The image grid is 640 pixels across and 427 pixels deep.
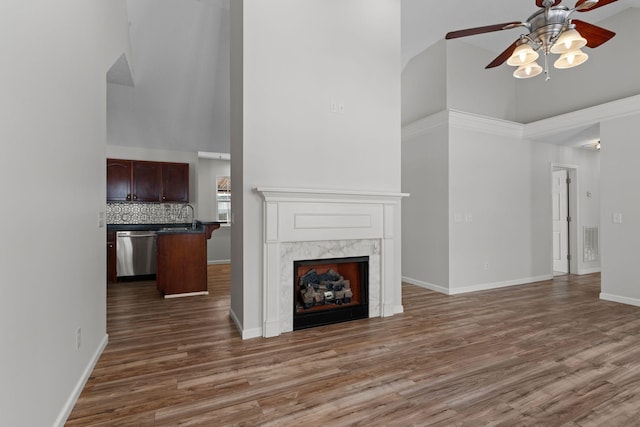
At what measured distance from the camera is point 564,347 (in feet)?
9.11

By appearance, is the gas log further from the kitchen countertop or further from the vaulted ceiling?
the vaulted ceiling

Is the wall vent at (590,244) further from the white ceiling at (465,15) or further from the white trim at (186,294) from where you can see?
the white trim at (186,294)

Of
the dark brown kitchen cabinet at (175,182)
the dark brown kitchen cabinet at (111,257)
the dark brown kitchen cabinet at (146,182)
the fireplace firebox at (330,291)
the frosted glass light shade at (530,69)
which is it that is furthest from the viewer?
the dark brown kitchen cabinet at (175,182)

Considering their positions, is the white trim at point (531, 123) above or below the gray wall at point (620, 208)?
above

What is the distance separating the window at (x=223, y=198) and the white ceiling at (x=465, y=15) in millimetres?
4971

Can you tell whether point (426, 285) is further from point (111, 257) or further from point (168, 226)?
point (111, 257)

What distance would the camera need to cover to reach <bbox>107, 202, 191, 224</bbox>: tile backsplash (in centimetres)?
617

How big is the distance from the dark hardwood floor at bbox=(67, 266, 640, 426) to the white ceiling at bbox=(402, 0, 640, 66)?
13.3 feet

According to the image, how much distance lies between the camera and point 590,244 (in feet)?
21.0

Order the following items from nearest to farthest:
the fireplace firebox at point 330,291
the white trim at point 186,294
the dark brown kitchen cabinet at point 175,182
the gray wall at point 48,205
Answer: the gray wall at point 48,205
the fireplace firebox at point 330,291
the white trim at point 186,294
the dark brown kitchen cabinet at point 175,182

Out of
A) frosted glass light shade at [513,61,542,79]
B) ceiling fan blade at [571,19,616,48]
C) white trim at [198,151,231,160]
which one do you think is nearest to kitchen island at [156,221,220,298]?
white trim at [198,151,231,160]

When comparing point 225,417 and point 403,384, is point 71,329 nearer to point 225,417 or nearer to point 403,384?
point 225,417

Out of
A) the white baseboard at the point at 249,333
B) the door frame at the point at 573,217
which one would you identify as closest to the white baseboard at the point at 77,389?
the white baseboard at the point at 249,333

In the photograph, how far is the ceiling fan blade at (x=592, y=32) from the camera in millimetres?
2541
